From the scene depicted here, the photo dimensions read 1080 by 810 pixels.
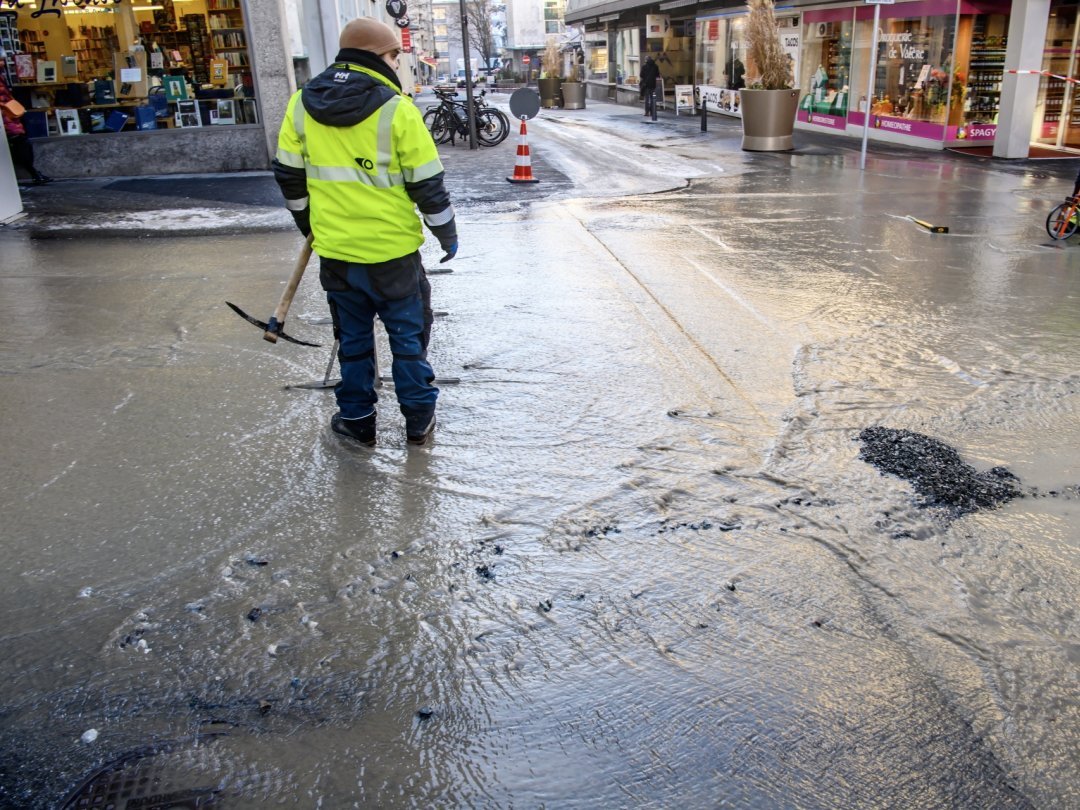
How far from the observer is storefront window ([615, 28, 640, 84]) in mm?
41688

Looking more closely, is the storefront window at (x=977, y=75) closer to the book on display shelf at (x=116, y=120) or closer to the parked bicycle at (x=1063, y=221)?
the parked bicycle at (x=1063, y=221)

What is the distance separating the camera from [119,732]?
2.78 metres

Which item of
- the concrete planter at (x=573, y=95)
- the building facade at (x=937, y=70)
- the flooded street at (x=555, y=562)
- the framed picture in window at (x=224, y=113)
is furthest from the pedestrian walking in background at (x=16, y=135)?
the concrete planter at (x=573, y=95)

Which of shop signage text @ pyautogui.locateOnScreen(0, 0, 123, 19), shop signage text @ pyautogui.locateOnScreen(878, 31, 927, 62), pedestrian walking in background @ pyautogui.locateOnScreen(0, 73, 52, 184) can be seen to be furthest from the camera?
shop signage text @ pyautogui.locateOnScreen(878, 31, 927, 62)

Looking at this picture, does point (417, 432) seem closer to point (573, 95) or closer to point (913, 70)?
point (913, 70)

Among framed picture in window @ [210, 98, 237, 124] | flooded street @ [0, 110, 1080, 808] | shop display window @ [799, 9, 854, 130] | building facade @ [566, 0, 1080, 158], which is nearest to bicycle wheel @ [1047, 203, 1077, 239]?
flooded street @ [0, 110, 1080, 808]

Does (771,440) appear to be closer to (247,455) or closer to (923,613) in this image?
(923,613)

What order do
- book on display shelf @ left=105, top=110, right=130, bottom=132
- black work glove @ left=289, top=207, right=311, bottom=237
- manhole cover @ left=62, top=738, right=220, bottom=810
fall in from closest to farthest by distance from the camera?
manhole cover @ left=62, top=738, right=220, bottom=810, black work glove @ left=289, top=207, right=311, bottom=237, book on display shelf @ left=105, top=110, right=130, bottom=132

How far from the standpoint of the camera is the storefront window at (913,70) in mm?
18375

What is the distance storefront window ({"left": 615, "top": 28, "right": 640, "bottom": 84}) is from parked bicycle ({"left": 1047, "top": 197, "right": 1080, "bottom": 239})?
110 feet

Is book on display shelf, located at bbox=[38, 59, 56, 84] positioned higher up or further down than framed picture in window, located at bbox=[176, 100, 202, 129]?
higher up

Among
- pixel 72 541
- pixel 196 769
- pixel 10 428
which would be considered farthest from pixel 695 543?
pixel 10 428

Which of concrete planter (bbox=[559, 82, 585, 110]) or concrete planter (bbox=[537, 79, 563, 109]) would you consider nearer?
concrete planter (bbox=[559, 82, 585, 110])

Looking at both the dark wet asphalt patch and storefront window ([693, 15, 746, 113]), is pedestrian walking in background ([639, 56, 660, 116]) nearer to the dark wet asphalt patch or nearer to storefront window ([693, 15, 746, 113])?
storefront window ([693, 15, 746, 113])
